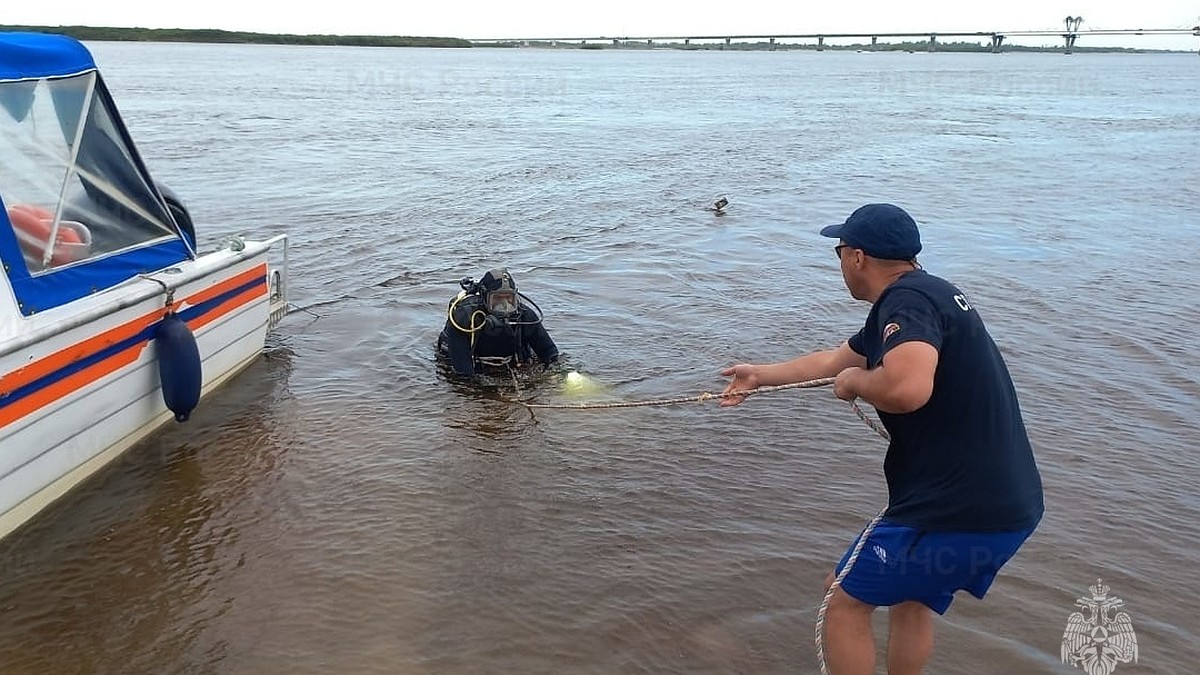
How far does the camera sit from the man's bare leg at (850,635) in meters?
3.53

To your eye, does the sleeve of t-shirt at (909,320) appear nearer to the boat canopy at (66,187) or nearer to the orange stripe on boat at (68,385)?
the orange stripe on boat at (68,385)

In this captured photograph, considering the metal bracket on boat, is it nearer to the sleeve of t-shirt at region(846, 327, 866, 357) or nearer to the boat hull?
the boat hull

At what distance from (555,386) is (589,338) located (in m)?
1.52

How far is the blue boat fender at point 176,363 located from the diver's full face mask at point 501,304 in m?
2.51

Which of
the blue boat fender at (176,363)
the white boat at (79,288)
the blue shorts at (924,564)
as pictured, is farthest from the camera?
the blue boat fender at (176,363)

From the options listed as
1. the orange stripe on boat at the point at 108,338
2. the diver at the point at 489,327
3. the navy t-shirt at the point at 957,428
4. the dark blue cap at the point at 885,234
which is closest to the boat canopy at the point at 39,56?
the orange stripe on boat at the point at 108,338

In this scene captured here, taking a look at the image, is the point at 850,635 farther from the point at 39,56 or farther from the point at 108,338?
the point at 39,56

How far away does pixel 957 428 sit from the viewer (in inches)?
125

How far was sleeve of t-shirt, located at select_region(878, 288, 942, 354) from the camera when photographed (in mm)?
2967

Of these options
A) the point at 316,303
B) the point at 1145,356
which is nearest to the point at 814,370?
the point at 1145,356

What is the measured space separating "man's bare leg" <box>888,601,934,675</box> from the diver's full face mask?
16.4 ft

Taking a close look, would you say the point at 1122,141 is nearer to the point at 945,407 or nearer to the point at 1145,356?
the point at 1145,356

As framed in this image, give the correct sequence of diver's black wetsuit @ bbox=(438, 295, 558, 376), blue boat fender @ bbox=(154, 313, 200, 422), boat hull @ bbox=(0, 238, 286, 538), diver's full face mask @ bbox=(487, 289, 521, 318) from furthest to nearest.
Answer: diver's full face mask @ bbox=(487, 289, 521, 318)
diver's black wetsuit @ bbox=(438, 295, 558, 376)
blue boat fender @ bbox=(154, 313, 200, 422)
boat hull @ bbox=(0, 238, 286, 538)

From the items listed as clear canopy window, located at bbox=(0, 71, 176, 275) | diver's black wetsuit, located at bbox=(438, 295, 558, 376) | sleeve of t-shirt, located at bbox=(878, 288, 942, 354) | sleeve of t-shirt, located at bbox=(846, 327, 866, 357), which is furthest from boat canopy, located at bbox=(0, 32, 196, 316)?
sleeve of t-shirt, located at bbox=(878, 288, 942, 354)
